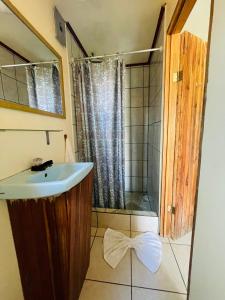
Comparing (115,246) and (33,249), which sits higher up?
(33,249)

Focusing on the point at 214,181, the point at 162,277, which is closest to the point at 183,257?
the point at 162,277

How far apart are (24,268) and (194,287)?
913 mm

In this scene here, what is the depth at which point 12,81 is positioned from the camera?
36.4 inches

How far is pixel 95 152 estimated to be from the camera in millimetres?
1799

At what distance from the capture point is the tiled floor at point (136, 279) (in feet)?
3.62

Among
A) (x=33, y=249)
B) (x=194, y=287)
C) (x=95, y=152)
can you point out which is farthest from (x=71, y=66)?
(x=194, y=287)

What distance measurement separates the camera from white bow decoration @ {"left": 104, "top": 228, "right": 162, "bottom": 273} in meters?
1.36

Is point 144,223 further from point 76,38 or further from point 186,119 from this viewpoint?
point 76,38

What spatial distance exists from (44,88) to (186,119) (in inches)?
49.0

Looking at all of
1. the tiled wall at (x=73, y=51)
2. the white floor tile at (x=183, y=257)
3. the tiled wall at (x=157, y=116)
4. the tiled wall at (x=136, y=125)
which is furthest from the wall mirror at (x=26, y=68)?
the white floor tile at (x=183, y=257)

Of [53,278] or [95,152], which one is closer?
[53,278]

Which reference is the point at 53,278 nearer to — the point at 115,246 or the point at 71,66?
the point at 115,246

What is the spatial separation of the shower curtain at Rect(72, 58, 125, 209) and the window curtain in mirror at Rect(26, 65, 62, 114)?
0.34m

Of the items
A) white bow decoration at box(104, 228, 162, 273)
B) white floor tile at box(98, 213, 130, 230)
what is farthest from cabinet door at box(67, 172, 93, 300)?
white floor tile at box(98, 213, 130, 230)
